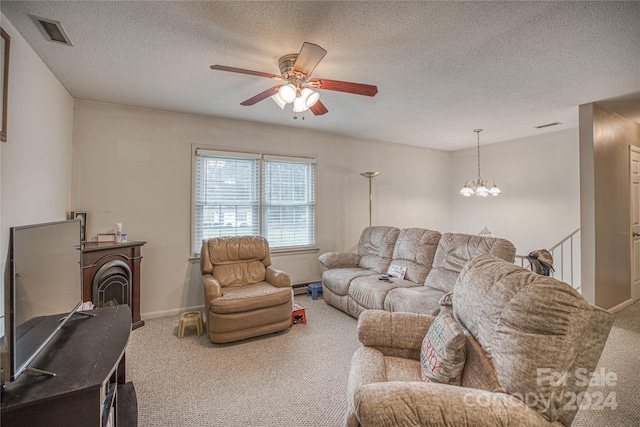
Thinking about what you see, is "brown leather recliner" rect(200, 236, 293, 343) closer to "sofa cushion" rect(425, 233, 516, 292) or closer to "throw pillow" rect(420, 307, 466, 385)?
"sofa cushion" rect(425, 233, 516, 292)

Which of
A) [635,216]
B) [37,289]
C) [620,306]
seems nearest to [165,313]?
[37,289]

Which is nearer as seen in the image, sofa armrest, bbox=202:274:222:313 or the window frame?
sofa armrest, bbox=202:274:222:313

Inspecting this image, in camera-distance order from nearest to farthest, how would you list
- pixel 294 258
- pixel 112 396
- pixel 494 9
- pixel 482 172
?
pixel 112 396 → pixel 494 9 → pixel 294 258 → pixel 482 172

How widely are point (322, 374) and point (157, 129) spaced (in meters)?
3.44

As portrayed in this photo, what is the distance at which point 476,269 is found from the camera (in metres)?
1.65

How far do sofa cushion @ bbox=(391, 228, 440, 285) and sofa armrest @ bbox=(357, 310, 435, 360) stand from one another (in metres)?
1.78

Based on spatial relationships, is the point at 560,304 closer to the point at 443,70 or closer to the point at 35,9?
the point at 443,70

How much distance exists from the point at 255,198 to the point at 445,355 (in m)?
3.42

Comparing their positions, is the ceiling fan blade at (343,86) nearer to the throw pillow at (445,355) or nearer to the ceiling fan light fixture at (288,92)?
the ceiling fan light fixture at (288,92)

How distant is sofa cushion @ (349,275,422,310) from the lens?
323 centimetres

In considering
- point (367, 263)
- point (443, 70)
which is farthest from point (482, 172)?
point (443, 70)

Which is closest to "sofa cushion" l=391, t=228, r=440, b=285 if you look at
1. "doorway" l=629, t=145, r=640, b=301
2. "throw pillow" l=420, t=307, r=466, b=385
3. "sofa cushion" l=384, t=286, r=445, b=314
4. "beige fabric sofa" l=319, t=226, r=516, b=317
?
"beige fabric sofa" l=319, t=226, r=516, b=317

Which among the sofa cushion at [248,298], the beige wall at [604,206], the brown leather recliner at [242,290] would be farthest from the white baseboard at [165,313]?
the beige wall at [604,206]

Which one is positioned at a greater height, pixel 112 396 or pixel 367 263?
pixel 367 263
